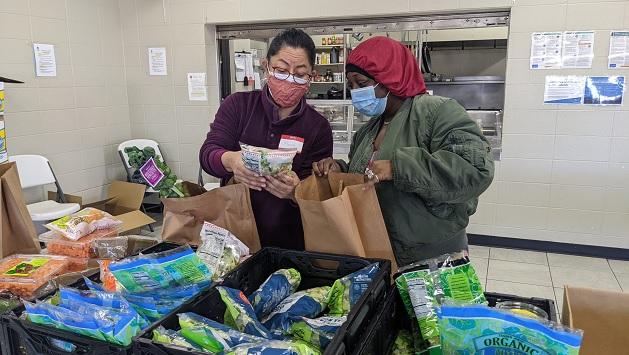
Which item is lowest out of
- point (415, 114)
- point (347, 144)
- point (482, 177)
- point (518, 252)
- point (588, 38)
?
point (518, 252)

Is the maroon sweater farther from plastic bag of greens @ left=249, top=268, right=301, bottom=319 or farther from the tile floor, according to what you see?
the tile floor

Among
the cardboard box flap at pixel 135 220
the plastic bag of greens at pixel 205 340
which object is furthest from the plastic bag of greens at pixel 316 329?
the cardboard box flap at pixel 135 220

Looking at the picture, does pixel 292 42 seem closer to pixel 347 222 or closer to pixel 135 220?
pixel 347 222

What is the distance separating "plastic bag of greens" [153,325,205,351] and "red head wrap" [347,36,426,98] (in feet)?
3.40

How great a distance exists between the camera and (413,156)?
52.6 inches

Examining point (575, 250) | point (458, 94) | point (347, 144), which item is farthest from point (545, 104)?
point (458, 94)

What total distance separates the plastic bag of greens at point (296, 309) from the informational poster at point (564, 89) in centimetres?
368

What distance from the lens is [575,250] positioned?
4234mm

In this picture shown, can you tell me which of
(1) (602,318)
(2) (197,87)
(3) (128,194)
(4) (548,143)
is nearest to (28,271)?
(1) (602,318)

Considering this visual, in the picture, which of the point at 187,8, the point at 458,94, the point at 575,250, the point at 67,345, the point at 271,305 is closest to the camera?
the point at 67,345

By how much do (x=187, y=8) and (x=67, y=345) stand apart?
4.58 meters

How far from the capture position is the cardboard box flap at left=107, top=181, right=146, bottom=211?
14.5ft

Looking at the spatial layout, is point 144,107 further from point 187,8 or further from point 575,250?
point 575,250

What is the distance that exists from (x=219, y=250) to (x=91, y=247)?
571 millimetres
